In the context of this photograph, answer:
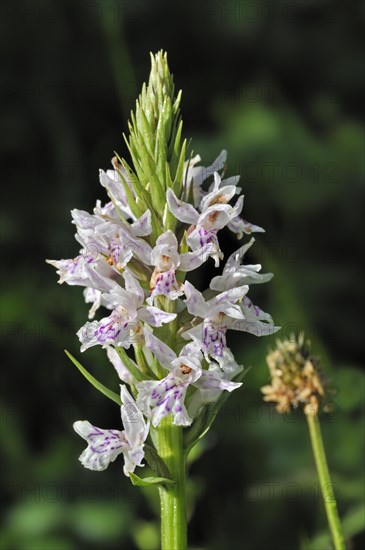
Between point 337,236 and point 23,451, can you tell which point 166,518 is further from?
point 337,236

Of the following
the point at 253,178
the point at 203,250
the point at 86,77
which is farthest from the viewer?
the point at 86,77

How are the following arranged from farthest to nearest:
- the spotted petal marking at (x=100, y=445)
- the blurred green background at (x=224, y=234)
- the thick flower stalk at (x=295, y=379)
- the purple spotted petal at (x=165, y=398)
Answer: the blurred green background at (x=224, y=234), the thick flower stalk at (x=295, y=379), the spotted petal marking at (x=100, y=445), the purple spotted petal at (x=165, y=398)

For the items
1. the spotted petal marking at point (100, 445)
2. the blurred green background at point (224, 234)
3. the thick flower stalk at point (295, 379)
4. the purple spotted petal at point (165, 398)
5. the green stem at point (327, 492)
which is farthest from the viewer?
the blurred green background at point (224, 234)

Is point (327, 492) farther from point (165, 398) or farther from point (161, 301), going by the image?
point (161, 301)

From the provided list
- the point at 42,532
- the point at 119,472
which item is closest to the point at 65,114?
the point at 119,472

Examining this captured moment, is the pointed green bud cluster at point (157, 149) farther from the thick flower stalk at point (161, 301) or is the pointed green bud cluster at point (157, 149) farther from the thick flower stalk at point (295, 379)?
the thick flower stalk at point (295, 379)

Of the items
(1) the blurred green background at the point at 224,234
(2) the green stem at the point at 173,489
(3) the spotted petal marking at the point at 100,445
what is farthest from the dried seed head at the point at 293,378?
(1) the blurred green background at the point at 224,234

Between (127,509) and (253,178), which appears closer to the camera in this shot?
(127,509)

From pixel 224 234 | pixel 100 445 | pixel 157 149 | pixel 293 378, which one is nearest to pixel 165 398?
pixel 100 445
